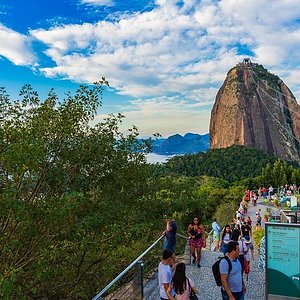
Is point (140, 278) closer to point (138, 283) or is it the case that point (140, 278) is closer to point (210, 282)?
point (138, 283)

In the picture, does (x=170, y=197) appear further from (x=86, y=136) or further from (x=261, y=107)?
(x=261, y=107)

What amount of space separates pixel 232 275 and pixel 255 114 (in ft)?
369

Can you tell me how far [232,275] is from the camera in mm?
5004

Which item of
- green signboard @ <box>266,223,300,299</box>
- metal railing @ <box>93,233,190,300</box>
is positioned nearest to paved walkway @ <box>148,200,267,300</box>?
metal railing @ <box>93,233,190,300</box>

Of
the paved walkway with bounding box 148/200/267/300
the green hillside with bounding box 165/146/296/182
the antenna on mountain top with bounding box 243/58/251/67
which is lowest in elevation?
the paved walkway with bounding box 148/200/267/300

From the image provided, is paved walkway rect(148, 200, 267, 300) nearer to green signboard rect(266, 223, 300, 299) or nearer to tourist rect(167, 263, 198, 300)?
green signboard rect(266, 223, 300, 299)

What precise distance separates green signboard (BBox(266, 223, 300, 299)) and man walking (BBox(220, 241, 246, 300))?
0.84m

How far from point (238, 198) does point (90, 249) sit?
3917 centimetres

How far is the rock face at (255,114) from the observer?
353 ft

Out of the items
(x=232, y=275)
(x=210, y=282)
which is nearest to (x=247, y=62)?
(x=210, y=282)

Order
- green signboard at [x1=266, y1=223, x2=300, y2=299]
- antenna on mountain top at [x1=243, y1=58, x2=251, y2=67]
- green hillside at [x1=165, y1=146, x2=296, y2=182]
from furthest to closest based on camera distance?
1. antenna on mountain top at [x1=243, y1=58, x2=251, y2=67]
2. green hillside at [x1=165, y1=146, x2=296, y2=182]
3. green signboard at [x1=266, y1=223, x2=300, y2=299]

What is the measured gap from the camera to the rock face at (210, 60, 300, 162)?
353 ft

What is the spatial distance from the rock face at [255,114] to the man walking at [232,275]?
337ft

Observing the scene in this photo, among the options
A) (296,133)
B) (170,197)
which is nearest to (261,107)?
(296,133)
